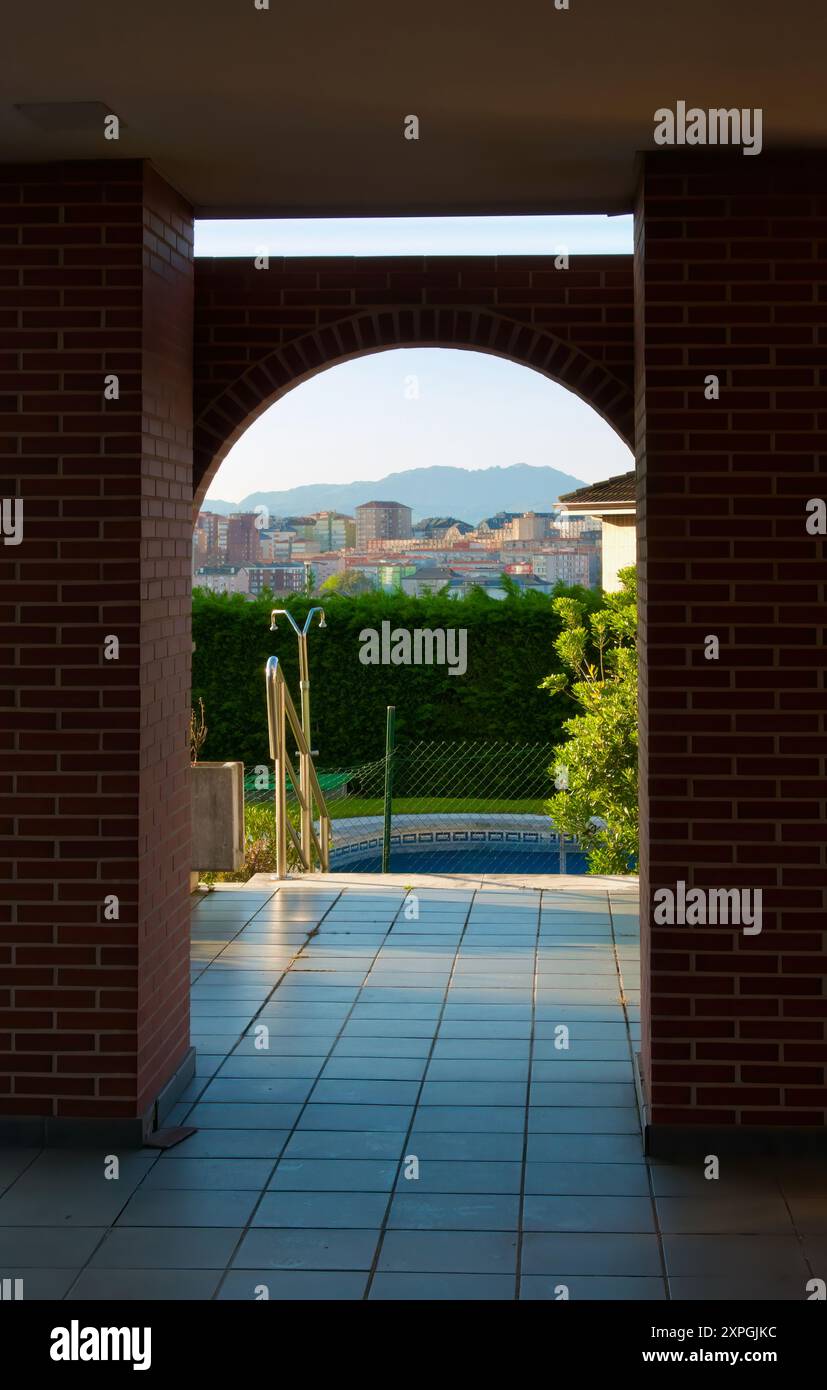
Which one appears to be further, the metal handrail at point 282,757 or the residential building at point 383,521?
the residential building at point 383,521

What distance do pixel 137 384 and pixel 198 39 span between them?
1320 millimetres

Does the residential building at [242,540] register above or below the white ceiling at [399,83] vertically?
above

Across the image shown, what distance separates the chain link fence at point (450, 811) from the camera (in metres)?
13.7

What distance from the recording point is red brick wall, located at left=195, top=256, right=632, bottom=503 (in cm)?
553

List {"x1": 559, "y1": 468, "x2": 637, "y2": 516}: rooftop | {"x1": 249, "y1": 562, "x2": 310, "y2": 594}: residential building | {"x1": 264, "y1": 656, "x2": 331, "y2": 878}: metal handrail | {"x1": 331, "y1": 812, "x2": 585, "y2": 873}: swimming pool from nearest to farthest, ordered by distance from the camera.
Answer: {"x1": 264, "y1": 656, "x2": 331, "y2": 878}: metal handrail < {"x1": 331, "y1": 812, "x2": 585, "y2": 873}: swimming pool < {"x1": 559, "y1": 468, "x2": 637, "y2": 516}: rooftop < {"x1": 249, "y1": 562, "x2": 310, "y2": 594}: residential building

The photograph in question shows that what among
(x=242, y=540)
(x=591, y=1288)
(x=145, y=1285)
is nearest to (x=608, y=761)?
(x=591, y=1288)

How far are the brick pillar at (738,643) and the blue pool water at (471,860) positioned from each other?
9.16 m

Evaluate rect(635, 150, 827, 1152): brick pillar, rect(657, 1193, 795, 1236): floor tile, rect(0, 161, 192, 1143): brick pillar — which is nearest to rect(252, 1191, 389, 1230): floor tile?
rect(0, 161, 192, 1143): brick pillar

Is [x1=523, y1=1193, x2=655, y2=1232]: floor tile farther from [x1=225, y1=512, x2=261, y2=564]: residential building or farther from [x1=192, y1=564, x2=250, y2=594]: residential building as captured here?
[x1=225, y1=512, x2=261, y2=564]: residential building

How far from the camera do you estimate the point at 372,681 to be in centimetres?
1554

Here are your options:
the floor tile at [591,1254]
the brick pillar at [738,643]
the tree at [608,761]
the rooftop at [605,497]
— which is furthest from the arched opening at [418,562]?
the floor tile at [591,1254]

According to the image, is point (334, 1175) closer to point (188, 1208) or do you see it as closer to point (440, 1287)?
point (188, 1208)

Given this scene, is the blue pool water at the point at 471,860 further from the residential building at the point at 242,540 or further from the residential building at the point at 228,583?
the residential building at the point at 242,540

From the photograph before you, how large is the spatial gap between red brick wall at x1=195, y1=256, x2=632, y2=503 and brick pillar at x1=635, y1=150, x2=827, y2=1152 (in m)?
0.95
